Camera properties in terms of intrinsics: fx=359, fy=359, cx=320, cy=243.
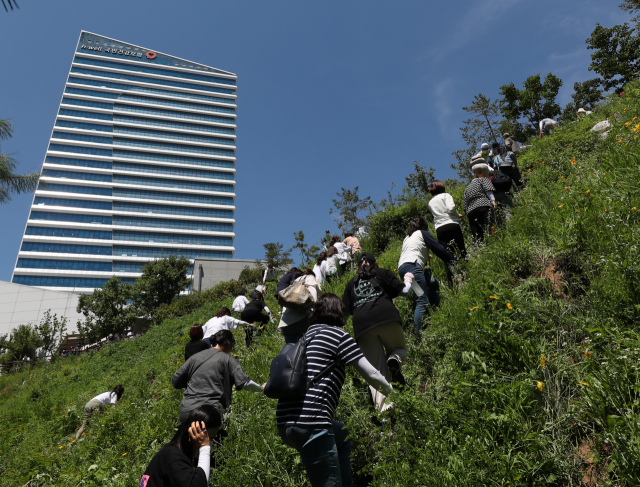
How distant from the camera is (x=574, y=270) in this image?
397 centimetres

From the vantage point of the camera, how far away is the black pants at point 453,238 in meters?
5.56

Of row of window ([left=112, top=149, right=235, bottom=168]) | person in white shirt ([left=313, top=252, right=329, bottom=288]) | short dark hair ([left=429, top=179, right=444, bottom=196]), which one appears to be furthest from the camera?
row of window ([left=112, top=149, right=235, bottom=168])

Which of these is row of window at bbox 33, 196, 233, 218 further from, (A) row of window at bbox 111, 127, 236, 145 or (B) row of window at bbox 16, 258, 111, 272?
(A) row of window at bbox 111, 127, 236, 145

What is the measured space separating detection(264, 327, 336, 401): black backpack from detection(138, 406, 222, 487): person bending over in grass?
0.45 m

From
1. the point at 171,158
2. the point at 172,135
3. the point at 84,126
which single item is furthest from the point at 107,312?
the point at 84,126

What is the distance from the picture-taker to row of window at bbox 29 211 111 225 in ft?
262

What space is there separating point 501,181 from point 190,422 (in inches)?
278

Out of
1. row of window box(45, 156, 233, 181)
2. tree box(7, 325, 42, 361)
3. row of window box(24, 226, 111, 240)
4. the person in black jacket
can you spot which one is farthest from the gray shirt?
row of window box(45, 156, 233, 181)

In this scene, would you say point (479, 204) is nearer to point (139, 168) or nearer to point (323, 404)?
point (323, 404)

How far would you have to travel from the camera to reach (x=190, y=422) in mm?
2346

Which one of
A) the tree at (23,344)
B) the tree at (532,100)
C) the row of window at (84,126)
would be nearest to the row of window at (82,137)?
the row of window at (84,126)

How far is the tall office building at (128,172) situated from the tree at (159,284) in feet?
139

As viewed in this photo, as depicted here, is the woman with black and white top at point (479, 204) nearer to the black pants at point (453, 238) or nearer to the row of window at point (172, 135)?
the black pants at point (453, 238)

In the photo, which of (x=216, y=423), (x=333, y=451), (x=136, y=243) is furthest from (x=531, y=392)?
(x=136, y=243)
